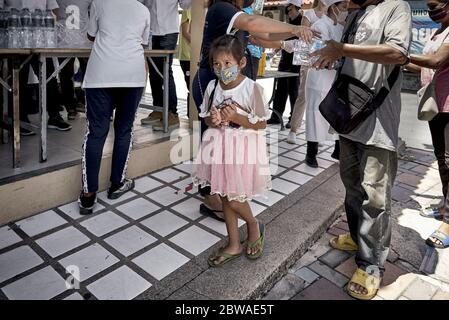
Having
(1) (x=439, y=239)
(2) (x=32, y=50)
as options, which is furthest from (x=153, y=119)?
(1) (x=439, y=239)

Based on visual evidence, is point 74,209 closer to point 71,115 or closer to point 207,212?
point 207,212

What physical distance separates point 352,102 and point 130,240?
5.51 ft

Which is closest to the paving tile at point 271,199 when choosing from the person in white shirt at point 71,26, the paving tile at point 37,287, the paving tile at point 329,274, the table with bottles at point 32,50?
the paving tile at point 329,274

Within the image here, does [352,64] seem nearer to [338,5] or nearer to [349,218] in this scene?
[349,218]

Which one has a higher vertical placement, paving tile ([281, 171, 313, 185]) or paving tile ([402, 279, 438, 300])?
paving tile ([281, 171, 313, 185])

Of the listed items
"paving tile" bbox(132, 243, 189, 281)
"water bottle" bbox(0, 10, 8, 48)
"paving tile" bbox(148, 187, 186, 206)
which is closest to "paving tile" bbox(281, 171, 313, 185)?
"paving tile" bbox(148, 187, 186, 206)

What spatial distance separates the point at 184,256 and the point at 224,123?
901 millimetres

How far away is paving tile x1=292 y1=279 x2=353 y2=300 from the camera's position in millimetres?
2060

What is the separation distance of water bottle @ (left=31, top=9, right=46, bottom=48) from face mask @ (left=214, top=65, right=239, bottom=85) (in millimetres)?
1991

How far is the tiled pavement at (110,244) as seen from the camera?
2.01m

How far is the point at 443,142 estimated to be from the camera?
288 centimetres

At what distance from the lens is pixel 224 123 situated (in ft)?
6.88

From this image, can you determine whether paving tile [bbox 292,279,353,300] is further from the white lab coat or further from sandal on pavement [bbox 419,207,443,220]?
the white lab coat
